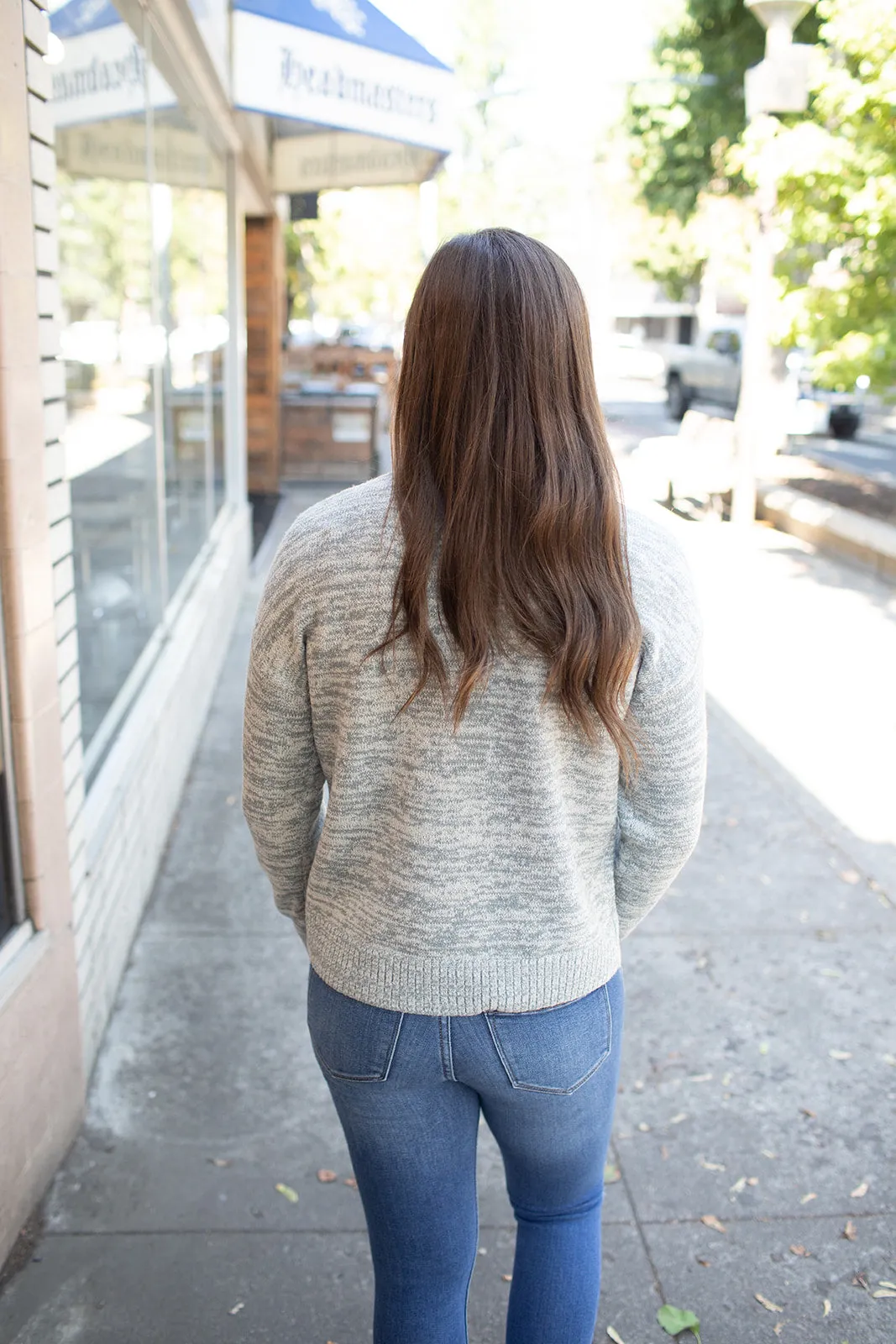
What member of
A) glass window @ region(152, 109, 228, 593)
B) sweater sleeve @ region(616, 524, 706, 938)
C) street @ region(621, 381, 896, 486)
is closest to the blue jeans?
sweater sleeve @ region(616, 524, 706, 938)

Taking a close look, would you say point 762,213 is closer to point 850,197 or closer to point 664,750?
point 850,197

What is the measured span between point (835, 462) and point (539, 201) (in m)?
34.6

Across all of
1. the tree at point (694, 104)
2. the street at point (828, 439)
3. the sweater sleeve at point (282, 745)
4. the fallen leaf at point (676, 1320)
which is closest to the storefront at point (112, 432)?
the sweater sleeve at point (282, 745)

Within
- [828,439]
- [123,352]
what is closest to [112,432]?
[123,352]

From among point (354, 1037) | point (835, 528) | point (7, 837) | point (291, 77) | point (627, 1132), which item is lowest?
point (627, 1132)

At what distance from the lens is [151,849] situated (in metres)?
4.32

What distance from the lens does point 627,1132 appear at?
310 cm

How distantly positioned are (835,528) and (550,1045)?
957 centimetres

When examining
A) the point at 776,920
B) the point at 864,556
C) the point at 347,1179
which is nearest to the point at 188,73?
the point at 776,920

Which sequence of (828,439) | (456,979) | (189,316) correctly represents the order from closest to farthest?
(456,979) → (189,316) → (828,439)

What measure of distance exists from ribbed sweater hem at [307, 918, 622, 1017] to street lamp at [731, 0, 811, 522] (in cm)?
972

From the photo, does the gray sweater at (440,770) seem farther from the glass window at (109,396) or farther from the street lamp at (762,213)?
the street lamp at (762,213)

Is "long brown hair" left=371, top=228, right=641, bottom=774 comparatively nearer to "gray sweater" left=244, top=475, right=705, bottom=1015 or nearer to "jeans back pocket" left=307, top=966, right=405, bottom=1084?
"gray sweater" left=244, top=475, right=705, bottom=1015

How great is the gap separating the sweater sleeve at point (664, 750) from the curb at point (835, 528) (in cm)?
816
